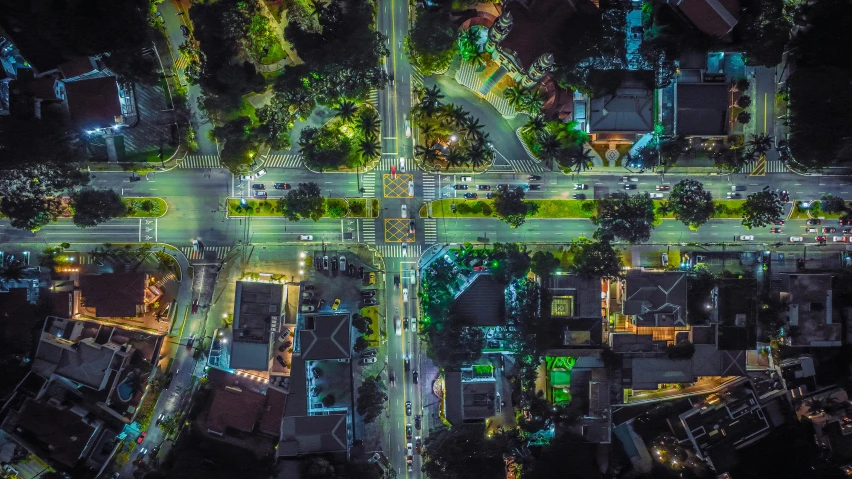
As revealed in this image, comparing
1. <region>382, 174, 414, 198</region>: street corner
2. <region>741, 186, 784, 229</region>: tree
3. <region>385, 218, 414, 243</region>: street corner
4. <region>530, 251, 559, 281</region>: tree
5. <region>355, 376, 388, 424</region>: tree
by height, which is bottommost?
<region>355, 376, 388, 424</region>: tree

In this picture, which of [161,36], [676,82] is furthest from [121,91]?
[676,82]

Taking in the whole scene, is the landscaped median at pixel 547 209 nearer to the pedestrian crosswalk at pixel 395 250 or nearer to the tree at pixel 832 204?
the pedestrian crosswalk at pixel 395 250

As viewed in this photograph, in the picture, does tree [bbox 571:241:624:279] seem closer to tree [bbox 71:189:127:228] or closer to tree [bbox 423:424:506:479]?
tree [bbox 423:424:506:479]

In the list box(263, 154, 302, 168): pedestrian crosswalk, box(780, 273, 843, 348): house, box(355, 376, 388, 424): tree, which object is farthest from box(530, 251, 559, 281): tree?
box(263, 154, 302, 168): pedestrian crosswalk

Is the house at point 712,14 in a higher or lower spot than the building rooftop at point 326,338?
higher

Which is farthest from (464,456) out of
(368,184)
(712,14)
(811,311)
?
(712,14)

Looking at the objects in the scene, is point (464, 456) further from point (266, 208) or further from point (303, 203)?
point (266, 208)

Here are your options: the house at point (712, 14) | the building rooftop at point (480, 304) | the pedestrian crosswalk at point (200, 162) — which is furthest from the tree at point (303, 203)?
the house at point (712, 14)
